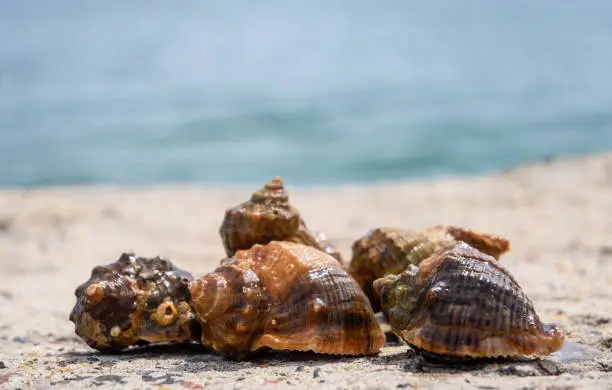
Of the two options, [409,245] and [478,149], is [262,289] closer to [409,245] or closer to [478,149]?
[409,245]

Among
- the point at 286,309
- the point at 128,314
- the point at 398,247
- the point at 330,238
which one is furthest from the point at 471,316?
the point at 330,238

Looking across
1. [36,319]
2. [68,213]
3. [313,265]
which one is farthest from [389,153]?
[313,265]

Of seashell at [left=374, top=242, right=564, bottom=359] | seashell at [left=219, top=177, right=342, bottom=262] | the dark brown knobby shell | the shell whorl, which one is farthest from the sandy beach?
the shell whorl

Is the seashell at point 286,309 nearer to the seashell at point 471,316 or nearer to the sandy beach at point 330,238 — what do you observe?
the sandy beach at point 330,238

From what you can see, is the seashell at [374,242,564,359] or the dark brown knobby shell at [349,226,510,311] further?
the dark brown knobby shell at [349,226,510,311]

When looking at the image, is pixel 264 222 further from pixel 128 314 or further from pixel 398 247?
pixel 128 314

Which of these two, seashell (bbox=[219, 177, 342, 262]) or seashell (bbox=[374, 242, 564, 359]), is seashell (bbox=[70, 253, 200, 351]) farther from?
seashell (bbox=[374, 242, 564, 359])
